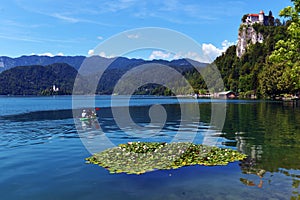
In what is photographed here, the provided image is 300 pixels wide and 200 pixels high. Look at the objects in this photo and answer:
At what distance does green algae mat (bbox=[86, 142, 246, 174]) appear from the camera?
64.1ft

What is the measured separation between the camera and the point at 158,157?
2164 cm

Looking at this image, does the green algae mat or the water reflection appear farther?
the green algae mat

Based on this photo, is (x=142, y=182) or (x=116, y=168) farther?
(x=116, y=168)

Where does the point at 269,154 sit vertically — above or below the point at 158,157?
below

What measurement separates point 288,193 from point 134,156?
37.7ft

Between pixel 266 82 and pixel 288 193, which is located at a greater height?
pixel 266 82

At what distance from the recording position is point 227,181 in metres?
16.8

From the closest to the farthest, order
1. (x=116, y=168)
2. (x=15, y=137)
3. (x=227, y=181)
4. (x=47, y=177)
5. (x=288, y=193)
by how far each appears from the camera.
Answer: (x=288, y=193), (x=227, y=181), (x=47, y=177), (x=116, y=168), (x=15, y=137)

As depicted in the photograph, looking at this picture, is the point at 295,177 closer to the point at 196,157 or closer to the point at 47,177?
the point at 196,157

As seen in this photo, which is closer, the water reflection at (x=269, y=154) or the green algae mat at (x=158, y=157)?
the water reflection at (x=269, y=154)

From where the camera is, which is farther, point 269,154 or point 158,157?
point 269,154

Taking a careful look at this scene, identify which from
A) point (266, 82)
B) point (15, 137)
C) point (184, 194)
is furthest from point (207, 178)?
point (266, 82)

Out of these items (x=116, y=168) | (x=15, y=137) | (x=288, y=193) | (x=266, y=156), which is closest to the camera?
(x=288, y=193)

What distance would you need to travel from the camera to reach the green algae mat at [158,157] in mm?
19547
